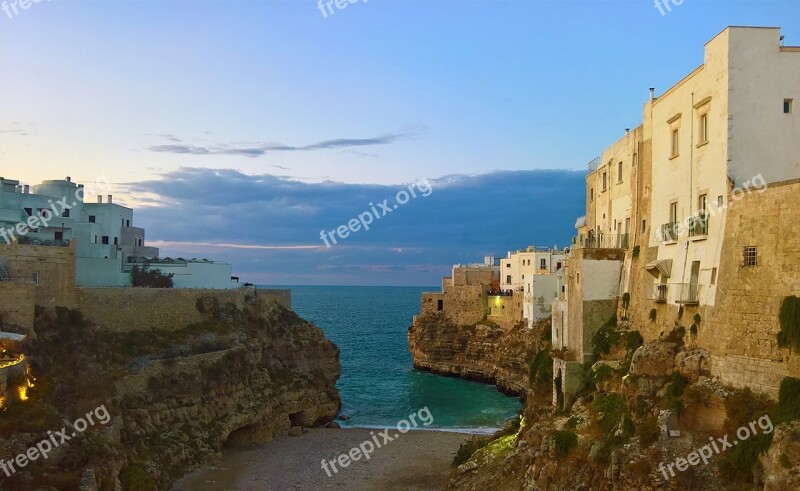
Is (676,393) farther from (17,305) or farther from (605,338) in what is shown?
(17,305)

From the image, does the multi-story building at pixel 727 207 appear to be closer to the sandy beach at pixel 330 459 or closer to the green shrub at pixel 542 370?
the green shrub at pixel 542 370

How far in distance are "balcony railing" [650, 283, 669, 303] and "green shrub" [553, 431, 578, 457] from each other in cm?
655

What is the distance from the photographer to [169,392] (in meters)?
37.1

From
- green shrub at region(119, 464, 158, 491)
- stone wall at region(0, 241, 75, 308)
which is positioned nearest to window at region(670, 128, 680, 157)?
green shrub at region(119, 464, 158, 491)

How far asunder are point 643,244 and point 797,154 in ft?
27.0

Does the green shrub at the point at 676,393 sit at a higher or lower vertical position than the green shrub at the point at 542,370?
higher

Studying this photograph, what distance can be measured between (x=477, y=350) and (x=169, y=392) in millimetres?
40896

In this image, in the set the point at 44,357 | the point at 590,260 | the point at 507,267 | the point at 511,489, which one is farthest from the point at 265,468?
the point at 507,267

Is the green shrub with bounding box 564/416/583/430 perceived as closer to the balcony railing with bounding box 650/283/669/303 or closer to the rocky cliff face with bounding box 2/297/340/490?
the balcony railing with bounding box 650/283/669/303

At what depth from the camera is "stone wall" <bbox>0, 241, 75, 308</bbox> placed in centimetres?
3709

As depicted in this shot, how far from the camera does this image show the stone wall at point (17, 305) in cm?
3322

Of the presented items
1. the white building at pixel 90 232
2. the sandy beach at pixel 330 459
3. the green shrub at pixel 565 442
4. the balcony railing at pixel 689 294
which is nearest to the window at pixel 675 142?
the balcony railing at pixel 689 294

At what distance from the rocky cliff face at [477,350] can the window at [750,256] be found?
39.0 metres

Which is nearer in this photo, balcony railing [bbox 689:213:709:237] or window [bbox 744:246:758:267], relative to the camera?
window [bbox 744:246:758:267]
